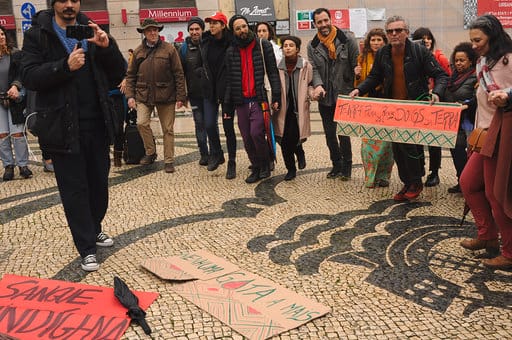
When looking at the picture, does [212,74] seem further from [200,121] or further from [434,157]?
[434,157]

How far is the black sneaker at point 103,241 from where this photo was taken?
4242mm

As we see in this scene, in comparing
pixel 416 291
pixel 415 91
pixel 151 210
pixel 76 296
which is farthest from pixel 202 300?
pixel 415 91

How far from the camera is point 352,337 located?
281 cm

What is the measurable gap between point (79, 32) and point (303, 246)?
2.11 metres

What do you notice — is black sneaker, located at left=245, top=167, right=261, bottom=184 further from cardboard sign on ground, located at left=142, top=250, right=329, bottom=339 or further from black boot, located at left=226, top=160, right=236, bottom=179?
cardboard sign on ground, located at left=142, top=250, right=329, bottom=339

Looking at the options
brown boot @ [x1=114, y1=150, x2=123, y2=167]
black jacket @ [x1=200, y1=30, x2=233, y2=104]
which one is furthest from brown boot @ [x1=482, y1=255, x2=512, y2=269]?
brown boot @ [x1=114, y1=150, x2=123, y2=167]

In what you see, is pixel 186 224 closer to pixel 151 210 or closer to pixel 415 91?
pixel 151 210

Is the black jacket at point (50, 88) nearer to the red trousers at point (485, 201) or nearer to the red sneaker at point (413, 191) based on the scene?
the red trousers at point (485, 201)

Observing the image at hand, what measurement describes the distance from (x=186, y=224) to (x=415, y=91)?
2.33 meters

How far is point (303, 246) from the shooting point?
4129mm

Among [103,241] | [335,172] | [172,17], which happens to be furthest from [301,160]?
[172,17]

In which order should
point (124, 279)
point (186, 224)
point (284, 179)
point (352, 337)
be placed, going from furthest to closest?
1. point (284, 179)
2. point (186, 224)
3. point (124, 279)
4. point (352, 337)

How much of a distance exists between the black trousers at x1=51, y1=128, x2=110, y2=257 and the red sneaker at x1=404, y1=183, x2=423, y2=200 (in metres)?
2.78

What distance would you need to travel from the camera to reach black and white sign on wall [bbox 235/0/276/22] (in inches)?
777
